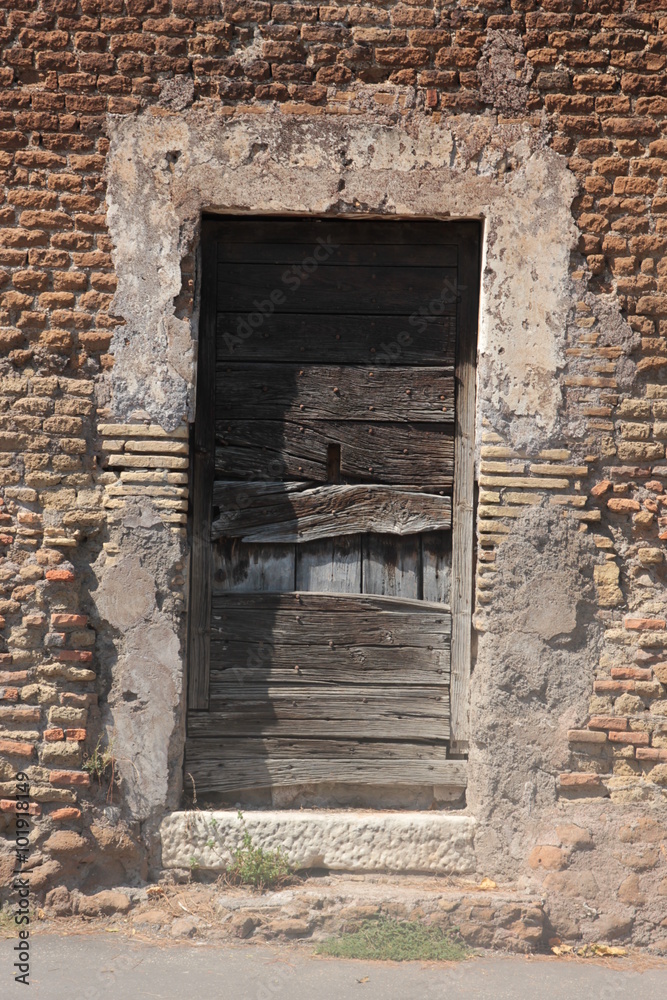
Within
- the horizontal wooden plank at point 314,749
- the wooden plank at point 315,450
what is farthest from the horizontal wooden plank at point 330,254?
the horizontal wooden plank at point 314,749

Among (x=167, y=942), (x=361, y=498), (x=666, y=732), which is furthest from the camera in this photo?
(x=361, y=498)

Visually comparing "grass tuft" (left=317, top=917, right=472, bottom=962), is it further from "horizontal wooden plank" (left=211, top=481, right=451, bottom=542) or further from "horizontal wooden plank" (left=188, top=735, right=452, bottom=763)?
"horizontal wooden plank" (left=211, top=481, right=451, bottom=542)

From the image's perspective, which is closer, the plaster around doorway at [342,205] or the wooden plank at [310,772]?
the plaster around doorway at [342,205]

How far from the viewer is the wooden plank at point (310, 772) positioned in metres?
3.92

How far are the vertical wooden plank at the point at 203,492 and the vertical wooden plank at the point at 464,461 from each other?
1195mm

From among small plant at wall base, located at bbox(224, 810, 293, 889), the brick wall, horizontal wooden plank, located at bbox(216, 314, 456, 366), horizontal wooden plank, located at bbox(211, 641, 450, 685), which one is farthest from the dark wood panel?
horizontal wooden plank, located at bbox(216, 314, 456, 366)

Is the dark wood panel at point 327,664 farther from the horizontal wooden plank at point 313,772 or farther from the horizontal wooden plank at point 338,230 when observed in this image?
the horizontal wooden plank at point 338,230

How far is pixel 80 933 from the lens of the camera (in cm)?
→ 354

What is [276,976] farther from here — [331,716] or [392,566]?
[392,566]

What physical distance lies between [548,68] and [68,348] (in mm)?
2574

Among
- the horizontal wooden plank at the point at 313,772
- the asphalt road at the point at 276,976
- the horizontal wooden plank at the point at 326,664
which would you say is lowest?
the asphalt road at the point at 276,976

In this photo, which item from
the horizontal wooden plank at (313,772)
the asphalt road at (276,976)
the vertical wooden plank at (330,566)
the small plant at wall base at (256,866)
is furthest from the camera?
the vertical wooden plank at (330,566)

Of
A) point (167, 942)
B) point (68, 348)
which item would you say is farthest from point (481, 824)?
point (68, 348)

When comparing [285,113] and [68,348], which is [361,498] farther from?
[285,113]
